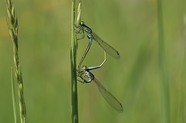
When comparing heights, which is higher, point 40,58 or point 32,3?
point 32,3

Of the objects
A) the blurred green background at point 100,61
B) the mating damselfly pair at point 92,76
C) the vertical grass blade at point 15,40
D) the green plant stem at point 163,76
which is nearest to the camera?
the vertical grass blade at point 15,40

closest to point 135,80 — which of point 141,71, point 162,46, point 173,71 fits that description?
point 141,71

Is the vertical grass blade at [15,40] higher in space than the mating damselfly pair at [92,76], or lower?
higher

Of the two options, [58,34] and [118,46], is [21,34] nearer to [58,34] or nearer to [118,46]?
[58,34]

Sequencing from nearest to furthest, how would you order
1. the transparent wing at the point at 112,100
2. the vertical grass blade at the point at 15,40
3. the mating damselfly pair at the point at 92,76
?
the vertical grass blade at the point at 15,40, the mating damselfly pair at the point at 92,76, the transparent wing at the point at 112,100

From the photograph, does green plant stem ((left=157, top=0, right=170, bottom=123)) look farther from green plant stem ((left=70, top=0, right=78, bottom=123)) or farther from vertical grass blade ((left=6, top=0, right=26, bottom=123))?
vertical grass blade ((left=6, top=0, right=26, bottom=123))

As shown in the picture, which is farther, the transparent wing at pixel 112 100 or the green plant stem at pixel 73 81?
the transparent wing at pixel 112 100

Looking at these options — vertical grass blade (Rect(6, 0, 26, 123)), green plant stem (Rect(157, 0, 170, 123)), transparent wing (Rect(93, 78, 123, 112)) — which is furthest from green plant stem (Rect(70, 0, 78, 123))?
transparent wing (Rect(93, 78, 123, 112))

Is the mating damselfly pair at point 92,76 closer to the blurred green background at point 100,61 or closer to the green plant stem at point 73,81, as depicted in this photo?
the blurred green background at point 100,61

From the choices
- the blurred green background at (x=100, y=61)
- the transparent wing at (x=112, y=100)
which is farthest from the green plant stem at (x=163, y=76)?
the transparent wing at (x=112, y=100)
